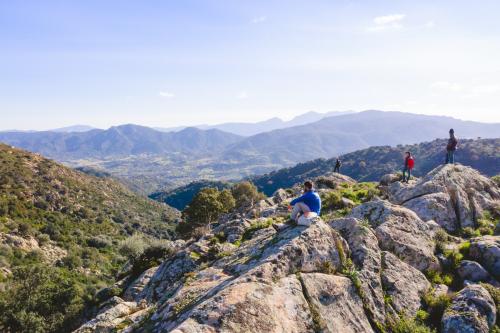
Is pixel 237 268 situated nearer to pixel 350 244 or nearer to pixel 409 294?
pixel 350 244

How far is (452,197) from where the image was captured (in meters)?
20.6

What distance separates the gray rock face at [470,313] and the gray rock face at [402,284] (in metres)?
1.03

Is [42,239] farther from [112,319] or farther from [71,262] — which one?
[112,319]

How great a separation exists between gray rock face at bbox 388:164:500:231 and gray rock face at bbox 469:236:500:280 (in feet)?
13.5

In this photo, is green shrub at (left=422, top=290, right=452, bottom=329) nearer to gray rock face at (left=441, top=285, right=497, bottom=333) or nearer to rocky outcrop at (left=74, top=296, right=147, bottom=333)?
gray rock face at (left=441, top=285, right=497, bottom=333)

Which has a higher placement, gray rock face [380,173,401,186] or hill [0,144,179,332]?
gray rock face [380,173,401,186]

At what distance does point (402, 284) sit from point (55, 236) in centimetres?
7406

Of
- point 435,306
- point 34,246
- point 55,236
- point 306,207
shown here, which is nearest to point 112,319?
point 306,207

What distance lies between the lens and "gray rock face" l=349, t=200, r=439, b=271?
44.4 feet

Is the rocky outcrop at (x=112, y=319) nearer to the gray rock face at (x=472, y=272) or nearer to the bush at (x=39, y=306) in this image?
the gray rock face at (x=472, y=272)

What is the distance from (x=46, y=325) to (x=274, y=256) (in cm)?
2759

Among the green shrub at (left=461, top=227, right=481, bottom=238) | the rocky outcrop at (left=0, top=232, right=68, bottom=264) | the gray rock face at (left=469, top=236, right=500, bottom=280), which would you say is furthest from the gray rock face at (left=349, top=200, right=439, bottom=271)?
the rocky outcrop at (left=0, top=232, right=68, bottom=264)

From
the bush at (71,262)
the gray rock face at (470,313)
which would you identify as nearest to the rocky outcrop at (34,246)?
the bush at (71,262)

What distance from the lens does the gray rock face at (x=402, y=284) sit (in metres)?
11.1
